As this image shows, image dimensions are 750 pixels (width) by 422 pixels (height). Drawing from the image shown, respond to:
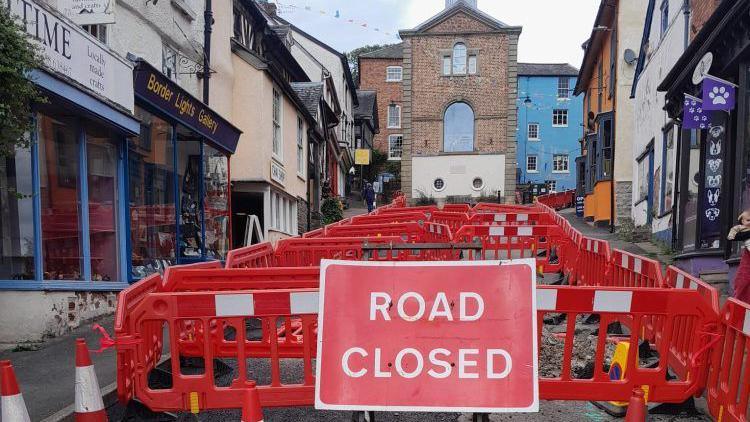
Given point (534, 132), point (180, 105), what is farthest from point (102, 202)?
point (534, 132)

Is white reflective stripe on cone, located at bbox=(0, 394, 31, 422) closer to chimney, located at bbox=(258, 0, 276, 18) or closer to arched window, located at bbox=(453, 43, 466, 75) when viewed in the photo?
chimney, located at bbox=(258, 0, 276, 18)

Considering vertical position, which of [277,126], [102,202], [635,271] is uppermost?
[277,126]

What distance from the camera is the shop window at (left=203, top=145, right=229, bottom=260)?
38.5 ft

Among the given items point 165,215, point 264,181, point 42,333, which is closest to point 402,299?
point 42,333

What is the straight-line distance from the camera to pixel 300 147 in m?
20.4

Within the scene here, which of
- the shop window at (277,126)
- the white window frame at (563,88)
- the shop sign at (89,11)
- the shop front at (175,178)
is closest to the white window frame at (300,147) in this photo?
the shop window at (277,126)

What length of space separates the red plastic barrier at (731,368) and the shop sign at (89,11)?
278 inches

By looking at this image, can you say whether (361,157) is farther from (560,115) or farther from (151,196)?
(151,196)

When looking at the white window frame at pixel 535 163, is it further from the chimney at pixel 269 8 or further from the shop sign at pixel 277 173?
the shop sign at pixel 277 173

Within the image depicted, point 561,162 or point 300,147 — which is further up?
point 561,162

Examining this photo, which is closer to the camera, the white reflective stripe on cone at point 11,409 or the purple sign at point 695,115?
the white reflective stripe on cone at point 11,409

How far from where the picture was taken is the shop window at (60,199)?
6.28 metres

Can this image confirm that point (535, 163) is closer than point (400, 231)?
No

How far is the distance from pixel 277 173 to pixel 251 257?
1011 cm
